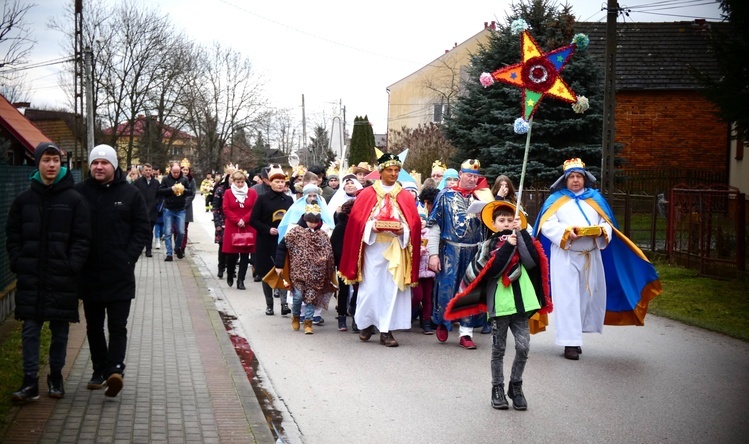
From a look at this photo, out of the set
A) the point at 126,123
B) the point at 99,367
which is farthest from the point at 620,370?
the point at 126,123

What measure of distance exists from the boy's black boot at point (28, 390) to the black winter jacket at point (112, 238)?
2.44 feet

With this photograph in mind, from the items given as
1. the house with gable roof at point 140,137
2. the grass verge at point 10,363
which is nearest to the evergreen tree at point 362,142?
the house with gable roof at point 140,137

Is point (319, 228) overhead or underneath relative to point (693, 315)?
overhead

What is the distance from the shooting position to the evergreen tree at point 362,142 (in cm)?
5106

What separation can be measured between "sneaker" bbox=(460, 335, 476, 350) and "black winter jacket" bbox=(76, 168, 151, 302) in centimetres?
419

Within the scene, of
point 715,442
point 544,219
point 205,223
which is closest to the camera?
point 715,442

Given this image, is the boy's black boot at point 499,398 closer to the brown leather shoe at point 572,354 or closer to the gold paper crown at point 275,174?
the brown leather shoe at point 572,354

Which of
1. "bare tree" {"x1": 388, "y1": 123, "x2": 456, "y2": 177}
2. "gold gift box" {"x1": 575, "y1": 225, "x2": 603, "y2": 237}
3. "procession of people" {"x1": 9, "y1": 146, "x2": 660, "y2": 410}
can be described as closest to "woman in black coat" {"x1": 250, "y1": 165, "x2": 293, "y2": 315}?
"procession of people" {"x1": 9, "y1": 146, "x2": 660, "y2": 410}

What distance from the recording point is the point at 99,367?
786 cm

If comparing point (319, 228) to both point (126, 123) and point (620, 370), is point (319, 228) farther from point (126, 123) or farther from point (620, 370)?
point (126, 123)

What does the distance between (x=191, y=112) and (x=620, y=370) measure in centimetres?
5932

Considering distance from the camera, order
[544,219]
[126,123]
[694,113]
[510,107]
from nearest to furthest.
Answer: [544,219] < [510,107] < [694,113] < [126,123]

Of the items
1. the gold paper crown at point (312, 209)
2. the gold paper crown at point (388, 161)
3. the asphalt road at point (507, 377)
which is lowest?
the asphalt road at point (507, 377)

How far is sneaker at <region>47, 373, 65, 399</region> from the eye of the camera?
24.3 ft
